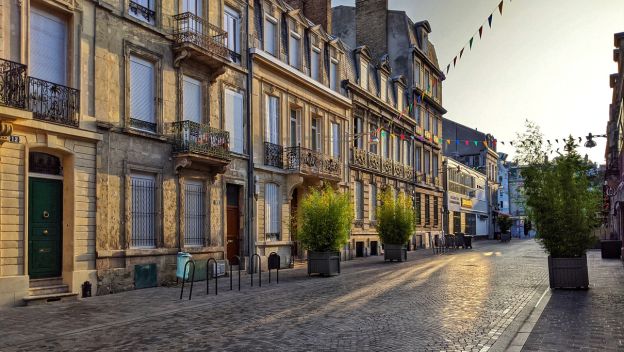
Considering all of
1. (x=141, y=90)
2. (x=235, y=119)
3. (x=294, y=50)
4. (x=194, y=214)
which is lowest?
(x=194, y=214)

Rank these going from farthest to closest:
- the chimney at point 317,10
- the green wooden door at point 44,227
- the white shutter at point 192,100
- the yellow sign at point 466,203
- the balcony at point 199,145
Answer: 1. the yellow sign at point 466,203
2. the chimney at point 317,10
3. the white shutter at point 192,100
4. the balcony at point 199,145
5. the green wooden door at point 44,227

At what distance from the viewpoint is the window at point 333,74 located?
2823 centimetres

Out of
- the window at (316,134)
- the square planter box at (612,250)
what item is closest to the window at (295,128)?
the window at (316,134)

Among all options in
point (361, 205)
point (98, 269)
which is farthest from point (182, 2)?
point (361, 205)

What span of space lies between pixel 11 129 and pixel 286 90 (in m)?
13.5

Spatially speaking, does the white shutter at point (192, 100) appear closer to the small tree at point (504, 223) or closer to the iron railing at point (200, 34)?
the iron railing at point (200, 34)

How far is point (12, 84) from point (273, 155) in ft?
39.3

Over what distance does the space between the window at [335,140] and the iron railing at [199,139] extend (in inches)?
403

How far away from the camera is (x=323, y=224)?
1847 cm

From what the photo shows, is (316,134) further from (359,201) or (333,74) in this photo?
(359,201)

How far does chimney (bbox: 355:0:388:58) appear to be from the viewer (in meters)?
39.2

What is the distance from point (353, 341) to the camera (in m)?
8.12

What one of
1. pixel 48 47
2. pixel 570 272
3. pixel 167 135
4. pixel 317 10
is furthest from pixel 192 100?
pixel 317 10

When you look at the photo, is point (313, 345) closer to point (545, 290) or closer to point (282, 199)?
point (545, 290)
